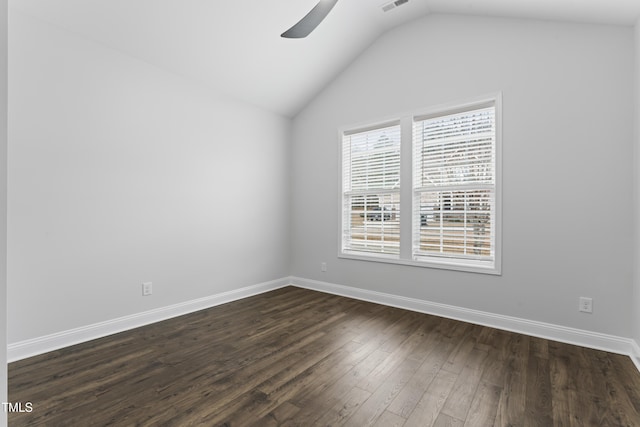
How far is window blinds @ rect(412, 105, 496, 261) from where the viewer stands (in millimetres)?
3113

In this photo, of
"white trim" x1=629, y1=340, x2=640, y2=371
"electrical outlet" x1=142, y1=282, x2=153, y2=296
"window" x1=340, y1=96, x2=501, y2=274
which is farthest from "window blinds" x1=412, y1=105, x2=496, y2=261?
"electrical outlet" x1=142, y1=282, x2=153, y2=296

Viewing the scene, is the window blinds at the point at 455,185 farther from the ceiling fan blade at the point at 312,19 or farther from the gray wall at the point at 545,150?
the ceiling fan blade at the point at 312,19

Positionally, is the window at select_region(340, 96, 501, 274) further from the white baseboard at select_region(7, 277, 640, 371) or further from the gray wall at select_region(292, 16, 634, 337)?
the white baseboard at select_region(7, 277, 640, 371)

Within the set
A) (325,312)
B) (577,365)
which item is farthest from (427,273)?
(577,365)

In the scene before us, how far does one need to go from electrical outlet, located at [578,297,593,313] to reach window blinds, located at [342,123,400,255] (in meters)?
1.75

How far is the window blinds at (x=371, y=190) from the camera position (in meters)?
3.79

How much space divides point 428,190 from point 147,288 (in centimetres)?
317

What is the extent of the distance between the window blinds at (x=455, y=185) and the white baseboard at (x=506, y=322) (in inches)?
21.8

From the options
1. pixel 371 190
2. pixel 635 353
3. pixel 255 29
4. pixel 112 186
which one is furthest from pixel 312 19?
pixel 635 353

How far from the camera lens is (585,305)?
2.58 m

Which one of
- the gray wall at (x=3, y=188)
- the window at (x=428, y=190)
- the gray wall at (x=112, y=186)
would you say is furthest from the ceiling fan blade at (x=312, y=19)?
the gray wall at (x=3, y=188)

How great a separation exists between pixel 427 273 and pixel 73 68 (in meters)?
3.90

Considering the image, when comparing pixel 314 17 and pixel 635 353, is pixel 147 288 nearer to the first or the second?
pixel 314 17

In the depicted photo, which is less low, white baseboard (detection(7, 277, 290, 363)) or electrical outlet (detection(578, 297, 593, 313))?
electrical outlet (detection(578, 297, 593, 313))
